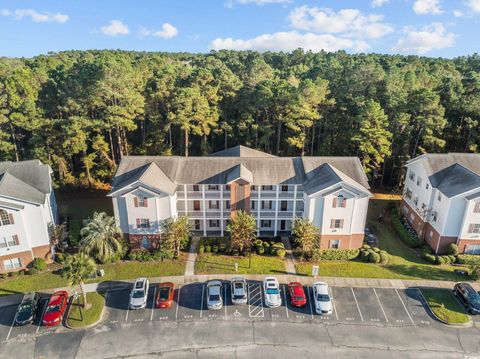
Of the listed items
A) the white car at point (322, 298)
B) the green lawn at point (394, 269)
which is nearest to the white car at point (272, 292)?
the white car at point (322, 298)

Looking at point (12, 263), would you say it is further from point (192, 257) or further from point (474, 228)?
point (474, 228)

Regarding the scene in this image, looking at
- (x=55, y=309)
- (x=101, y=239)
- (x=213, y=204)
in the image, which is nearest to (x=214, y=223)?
(x=213, y=204)

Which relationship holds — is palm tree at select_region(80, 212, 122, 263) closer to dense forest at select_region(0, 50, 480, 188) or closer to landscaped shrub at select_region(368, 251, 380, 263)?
dense forest at select_region(0, 50, 480, 188)

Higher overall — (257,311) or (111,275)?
(111,275)

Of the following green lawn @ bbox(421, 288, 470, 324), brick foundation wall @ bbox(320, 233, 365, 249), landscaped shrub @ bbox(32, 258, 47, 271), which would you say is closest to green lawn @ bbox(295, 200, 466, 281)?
brick foundation wall @ bbox(320, 233, 365, 249)

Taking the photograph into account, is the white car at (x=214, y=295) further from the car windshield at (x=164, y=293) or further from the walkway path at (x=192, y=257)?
the car windshield at (x=164, y=293)

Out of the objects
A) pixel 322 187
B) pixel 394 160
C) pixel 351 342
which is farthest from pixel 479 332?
pixel 394 160
